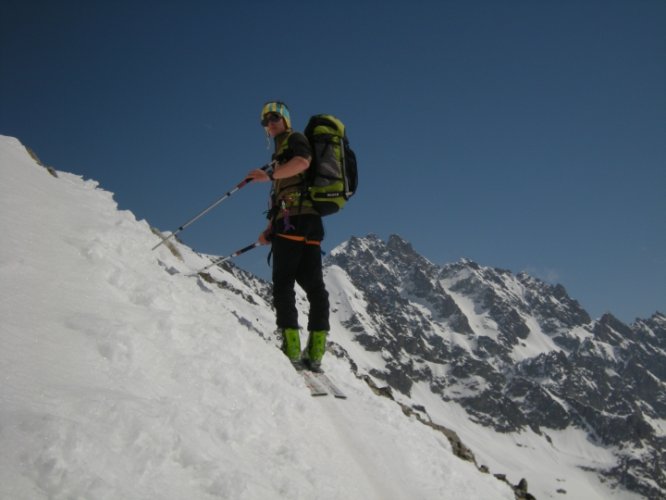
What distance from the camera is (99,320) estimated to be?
422cm

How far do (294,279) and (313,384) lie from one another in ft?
5.31

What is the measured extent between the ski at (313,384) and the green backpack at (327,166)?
92.6 inches

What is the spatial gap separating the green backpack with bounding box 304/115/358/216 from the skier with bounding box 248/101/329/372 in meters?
0.16

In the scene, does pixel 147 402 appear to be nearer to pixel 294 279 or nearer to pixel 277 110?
pixel 294 279

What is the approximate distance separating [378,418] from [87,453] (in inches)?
177

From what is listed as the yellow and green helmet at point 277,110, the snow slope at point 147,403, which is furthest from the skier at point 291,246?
the snow slope at point 147,403

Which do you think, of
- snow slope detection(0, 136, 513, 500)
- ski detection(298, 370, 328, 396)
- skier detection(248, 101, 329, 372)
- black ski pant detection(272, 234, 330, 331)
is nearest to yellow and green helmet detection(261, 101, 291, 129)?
skier detection(248, 101, 329, 372)

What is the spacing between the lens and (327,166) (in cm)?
679

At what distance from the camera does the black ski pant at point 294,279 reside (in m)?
6.93

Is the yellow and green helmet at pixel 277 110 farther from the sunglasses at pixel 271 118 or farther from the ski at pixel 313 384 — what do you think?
the ski at pixel 313 384

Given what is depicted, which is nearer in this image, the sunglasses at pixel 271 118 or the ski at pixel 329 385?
the ski at pixel 329 385

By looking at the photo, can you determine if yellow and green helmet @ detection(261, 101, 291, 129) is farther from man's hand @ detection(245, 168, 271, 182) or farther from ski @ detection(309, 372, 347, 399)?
ski @ detection(309, 372, 347, 399)

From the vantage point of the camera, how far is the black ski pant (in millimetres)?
6934

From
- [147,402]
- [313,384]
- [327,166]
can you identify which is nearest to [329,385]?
[313,384]
